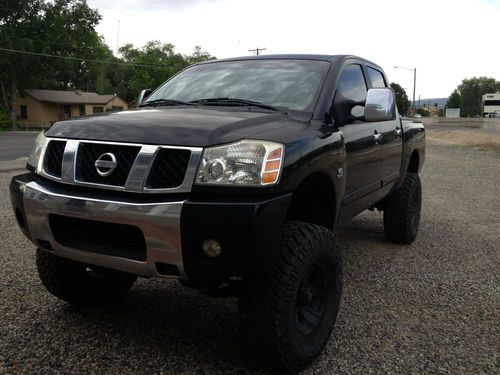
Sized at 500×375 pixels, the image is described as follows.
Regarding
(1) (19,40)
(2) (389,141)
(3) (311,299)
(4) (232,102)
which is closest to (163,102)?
(4) (232,102)

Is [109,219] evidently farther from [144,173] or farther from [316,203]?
[316,203]

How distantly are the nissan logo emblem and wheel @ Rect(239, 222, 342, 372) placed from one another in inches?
34.8

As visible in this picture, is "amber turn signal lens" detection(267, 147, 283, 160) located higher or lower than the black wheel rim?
higher

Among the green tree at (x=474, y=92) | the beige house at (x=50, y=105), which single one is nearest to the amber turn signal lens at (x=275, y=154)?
the beige house at (x=50, y=105)

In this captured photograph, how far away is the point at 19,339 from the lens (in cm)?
306

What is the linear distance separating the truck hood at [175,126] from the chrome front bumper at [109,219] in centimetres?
32

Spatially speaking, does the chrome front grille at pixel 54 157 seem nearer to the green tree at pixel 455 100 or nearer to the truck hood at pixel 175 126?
the truck hood at pixel 175 126

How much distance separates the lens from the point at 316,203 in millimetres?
3207

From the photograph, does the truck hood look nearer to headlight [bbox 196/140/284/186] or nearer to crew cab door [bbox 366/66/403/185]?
headlight [bbox 196/140/284/186]

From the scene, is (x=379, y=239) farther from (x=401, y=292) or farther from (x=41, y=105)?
(x=41, y=105)

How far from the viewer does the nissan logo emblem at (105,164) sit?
2.48 meters

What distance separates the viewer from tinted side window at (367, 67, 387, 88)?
4.63 metres

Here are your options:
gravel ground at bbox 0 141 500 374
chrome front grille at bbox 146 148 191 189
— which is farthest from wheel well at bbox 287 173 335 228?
chrome front grille at bbox 146 148 191 189

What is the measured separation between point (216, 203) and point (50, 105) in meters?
57.3
